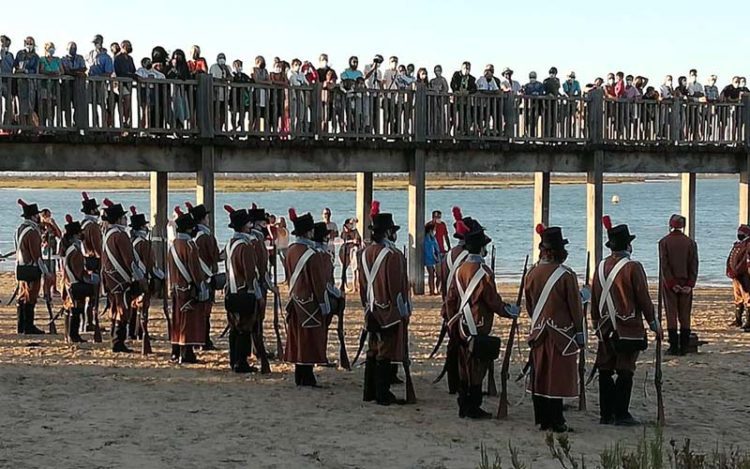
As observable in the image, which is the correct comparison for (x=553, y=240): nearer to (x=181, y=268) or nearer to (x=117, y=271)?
(x=181, y=268)

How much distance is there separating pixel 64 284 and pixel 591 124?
10586mm

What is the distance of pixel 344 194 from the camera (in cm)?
9019

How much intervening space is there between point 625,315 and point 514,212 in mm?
54890

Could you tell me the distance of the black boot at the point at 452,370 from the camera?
1158 centimetres

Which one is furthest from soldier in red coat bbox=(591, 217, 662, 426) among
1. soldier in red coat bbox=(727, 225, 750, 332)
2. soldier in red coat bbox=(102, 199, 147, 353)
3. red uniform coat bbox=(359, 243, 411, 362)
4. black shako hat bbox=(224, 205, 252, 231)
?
soldier in red coat bbox=(727, 225, 750, 332)

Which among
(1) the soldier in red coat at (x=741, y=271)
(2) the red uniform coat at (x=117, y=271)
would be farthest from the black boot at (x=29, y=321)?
(1) the soldier in red coat at (x=741, y=271)

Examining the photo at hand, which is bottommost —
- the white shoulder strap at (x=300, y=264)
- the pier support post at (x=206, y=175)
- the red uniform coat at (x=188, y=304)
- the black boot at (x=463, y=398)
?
the black boot at (x=463, y=398)

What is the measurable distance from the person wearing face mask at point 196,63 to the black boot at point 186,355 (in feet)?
20.0

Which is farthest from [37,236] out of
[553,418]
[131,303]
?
[553,418]

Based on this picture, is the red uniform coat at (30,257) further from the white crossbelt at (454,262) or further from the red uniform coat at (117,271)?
the white crossbelt at (454,262)

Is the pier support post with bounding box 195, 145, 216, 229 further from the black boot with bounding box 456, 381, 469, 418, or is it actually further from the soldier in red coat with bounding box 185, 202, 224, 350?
the black boot with bounding box 456, 381, 469, 418

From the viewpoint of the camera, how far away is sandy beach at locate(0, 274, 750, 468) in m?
9.36

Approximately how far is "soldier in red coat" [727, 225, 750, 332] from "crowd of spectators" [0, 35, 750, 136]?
18.4 ft

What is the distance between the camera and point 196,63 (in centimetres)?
1902
